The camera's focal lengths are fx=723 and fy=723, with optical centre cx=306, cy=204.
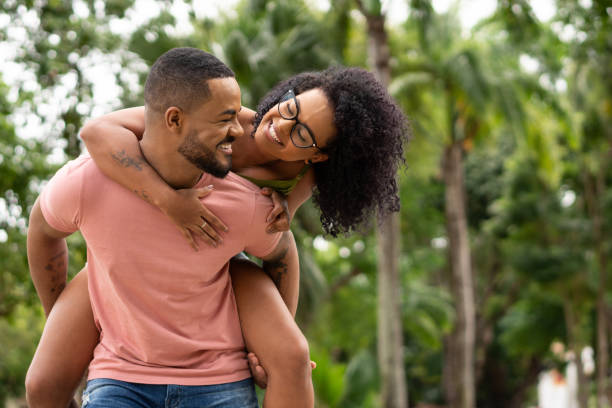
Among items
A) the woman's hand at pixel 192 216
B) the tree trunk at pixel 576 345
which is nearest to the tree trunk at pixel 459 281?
the tree trunk at pixel 576 345

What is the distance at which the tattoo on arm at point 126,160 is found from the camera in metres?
2.13

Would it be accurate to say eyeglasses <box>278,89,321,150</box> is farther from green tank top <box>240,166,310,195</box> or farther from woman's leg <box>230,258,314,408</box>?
woman's leg <box>230,258,314,408</box>

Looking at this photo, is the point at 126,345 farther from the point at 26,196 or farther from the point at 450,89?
the point at 450,89

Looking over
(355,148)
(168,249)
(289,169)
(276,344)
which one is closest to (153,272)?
(168,249)

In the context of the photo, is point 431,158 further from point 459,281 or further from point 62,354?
A: point 62,354

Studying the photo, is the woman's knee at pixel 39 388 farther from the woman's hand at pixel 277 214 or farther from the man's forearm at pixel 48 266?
the woman's hand at pixel 277 214

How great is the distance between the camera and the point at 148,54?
7.86 meters

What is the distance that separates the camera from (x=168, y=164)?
7.13ft

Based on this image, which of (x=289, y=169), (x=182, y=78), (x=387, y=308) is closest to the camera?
(x=182, y=78)

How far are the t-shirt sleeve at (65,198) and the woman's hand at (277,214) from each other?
565 mm

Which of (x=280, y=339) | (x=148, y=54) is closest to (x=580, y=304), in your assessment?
(x=148, y=54)

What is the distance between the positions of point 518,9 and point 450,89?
5380 mm

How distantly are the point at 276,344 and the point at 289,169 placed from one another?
58 cm

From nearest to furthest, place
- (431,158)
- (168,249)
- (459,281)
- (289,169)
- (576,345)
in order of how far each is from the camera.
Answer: (168,249), (289,169), (459,281), (431,158), (576,345)
